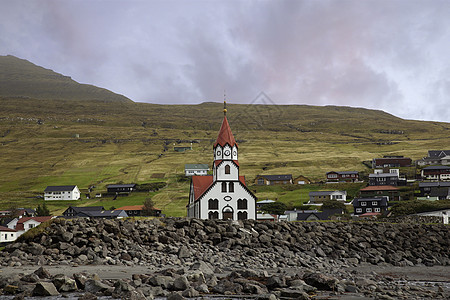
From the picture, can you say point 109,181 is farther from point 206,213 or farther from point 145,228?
point 145,228

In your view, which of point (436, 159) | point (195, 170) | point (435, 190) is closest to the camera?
point (435, 190)

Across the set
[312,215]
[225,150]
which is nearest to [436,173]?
[312,215]

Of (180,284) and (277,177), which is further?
(277,177)

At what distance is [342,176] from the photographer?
145 m

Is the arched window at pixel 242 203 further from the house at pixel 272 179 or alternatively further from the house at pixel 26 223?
the house at pixel 272 179

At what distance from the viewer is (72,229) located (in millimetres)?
34844

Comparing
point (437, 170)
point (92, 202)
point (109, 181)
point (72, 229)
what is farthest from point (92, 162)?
point (72, 229)

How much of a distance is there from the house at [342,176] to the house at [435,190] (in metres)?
30.5

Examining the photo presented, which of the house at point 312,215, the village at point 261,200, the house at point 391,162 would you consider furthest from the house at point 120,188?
the house at point 391,162

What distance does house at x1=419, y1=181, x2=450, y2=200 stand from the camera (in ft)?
352

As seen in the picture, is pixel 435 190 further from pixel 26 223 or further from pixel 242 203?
pixel 26 223

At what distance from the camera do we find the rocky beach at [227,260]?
2170cm

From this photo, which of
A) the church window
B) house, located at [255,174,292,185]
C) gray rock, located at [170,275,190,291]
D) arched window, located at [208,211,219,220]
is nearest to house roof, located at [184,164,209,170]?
house, located at [255,174,292,185]

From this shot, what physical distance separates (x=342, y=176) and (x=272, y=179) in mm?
21902
